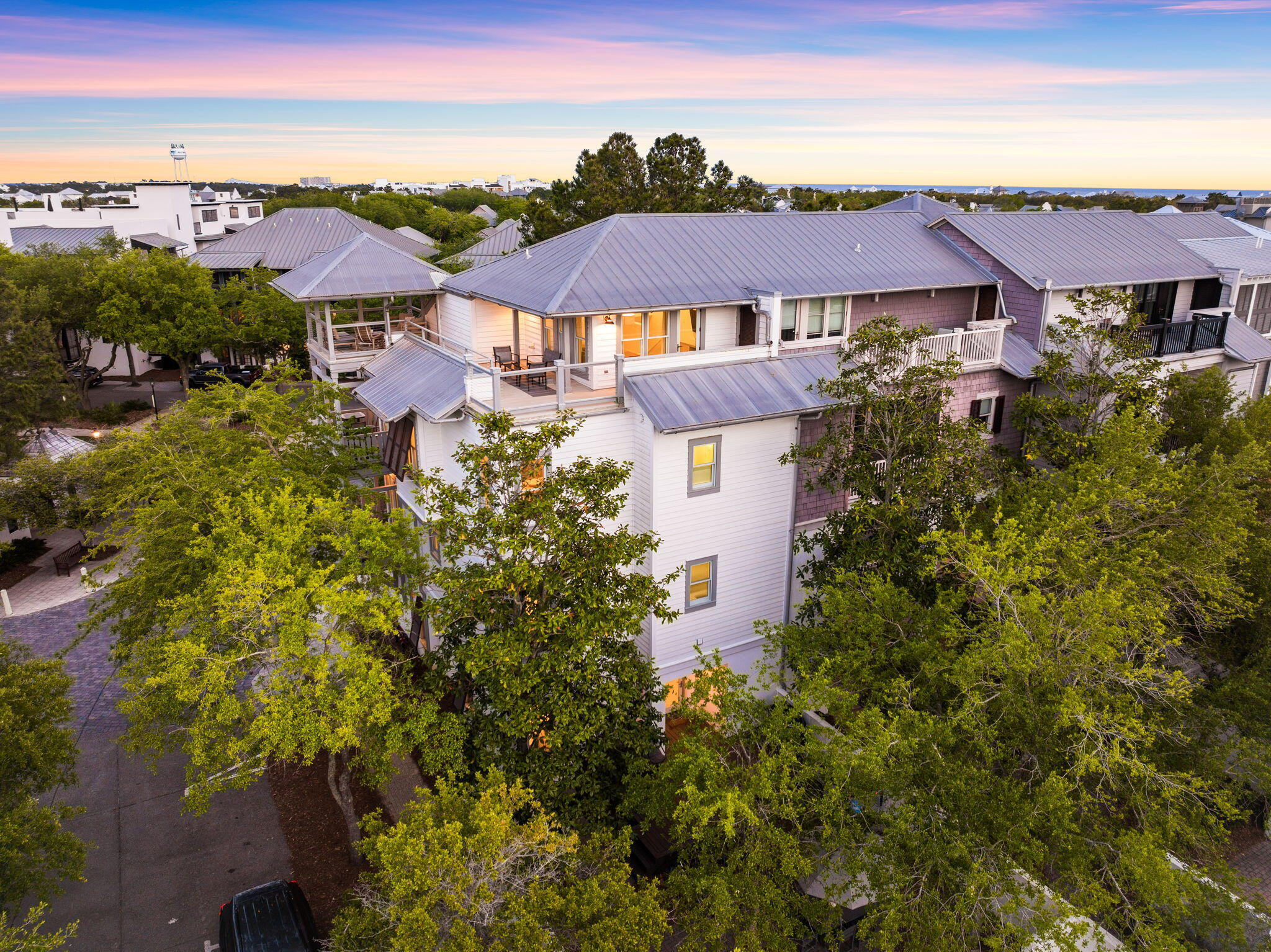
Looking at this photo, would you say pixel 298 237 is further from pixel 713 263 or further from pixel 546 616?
pixel 546 616

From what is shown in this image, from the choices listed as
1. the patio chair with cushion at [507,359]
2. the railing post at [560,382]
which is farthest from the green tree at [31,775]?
the patio chair with cushion at [507,359]

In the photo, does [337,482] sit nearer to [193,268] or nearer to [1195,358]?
[1195,358]

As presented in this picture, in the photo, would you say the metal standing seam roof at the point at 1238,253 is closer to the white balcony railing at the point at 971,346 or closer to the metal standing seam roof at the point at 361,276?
the white balcony railing at the point at 971,346

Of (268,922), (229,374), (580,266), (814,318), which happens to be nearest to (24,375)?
(229,374)

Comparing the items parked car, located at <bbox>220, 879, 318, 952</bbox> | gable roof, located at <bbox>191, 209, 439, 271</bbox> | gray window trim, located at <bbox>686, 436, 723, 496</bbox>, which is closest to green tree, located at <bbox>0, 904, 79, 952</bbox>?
parked car, located at <bbox>220, 879, 318, 952</bbox>

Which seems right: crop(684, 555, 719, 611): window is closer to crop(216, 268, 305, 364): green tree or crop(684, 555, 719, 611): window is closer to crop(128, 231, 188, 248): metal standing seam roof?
crop(216, 268, 305, 364): green tree

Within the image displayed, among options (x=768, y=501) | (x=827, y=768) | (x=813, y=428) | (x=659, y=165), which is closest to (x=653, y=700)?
(x=827, y=768)
